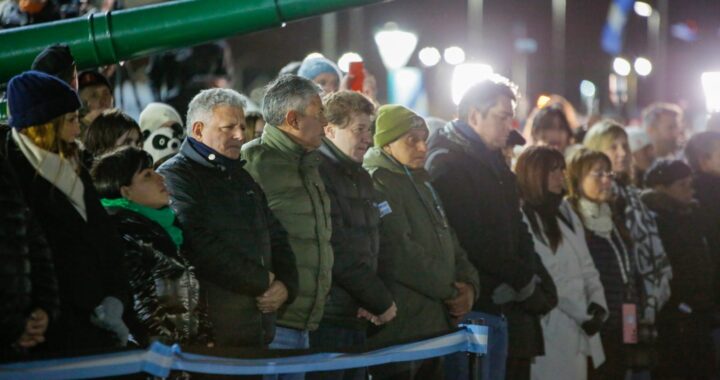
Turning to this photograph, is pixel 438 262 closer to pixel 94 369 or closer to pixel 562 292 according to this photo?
pixel 562 292

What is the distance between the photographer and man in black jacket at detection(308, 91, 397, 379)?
9.02m

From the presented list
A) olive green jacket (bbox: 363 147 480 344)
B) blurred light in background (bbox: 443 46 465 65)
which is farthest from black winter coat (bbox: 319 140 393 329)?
blurred light in background (bbox: 443 46 465 65)

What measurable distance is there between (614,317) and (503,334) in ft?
6.61

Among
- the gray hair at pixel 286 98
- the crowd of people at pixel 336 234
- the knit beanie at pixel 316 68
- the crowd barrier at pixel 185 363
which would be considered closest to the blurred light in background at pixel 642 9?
the crowd of people at pixel 336 234

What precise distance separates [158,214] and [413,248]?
230 centimetres

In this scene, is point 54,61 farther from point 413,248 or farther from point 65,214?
point 413,248

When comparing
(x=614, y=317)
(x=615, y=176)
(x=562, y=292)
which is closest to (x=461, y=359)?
(x=562, y=292)

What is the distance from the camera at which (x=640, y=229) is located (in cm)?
1298

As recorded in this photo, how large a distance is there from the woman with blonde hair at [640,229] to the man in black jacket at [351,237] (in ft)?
12.9

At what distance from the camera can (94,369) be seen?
6.06m

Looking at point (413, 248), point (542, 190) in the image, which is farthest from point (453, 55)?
point (413, 248)

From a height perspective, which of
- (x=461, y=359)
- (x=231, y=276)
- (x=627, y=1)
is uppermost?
(x=627, y=1)

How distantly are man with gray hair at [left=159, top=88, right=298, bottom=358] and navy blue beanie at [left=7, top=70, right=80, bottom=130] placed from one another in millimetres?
1330

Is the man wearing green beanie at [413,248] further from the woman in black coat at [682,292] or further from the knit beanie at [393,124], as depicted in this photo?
the woman in black coat at [682,292]
